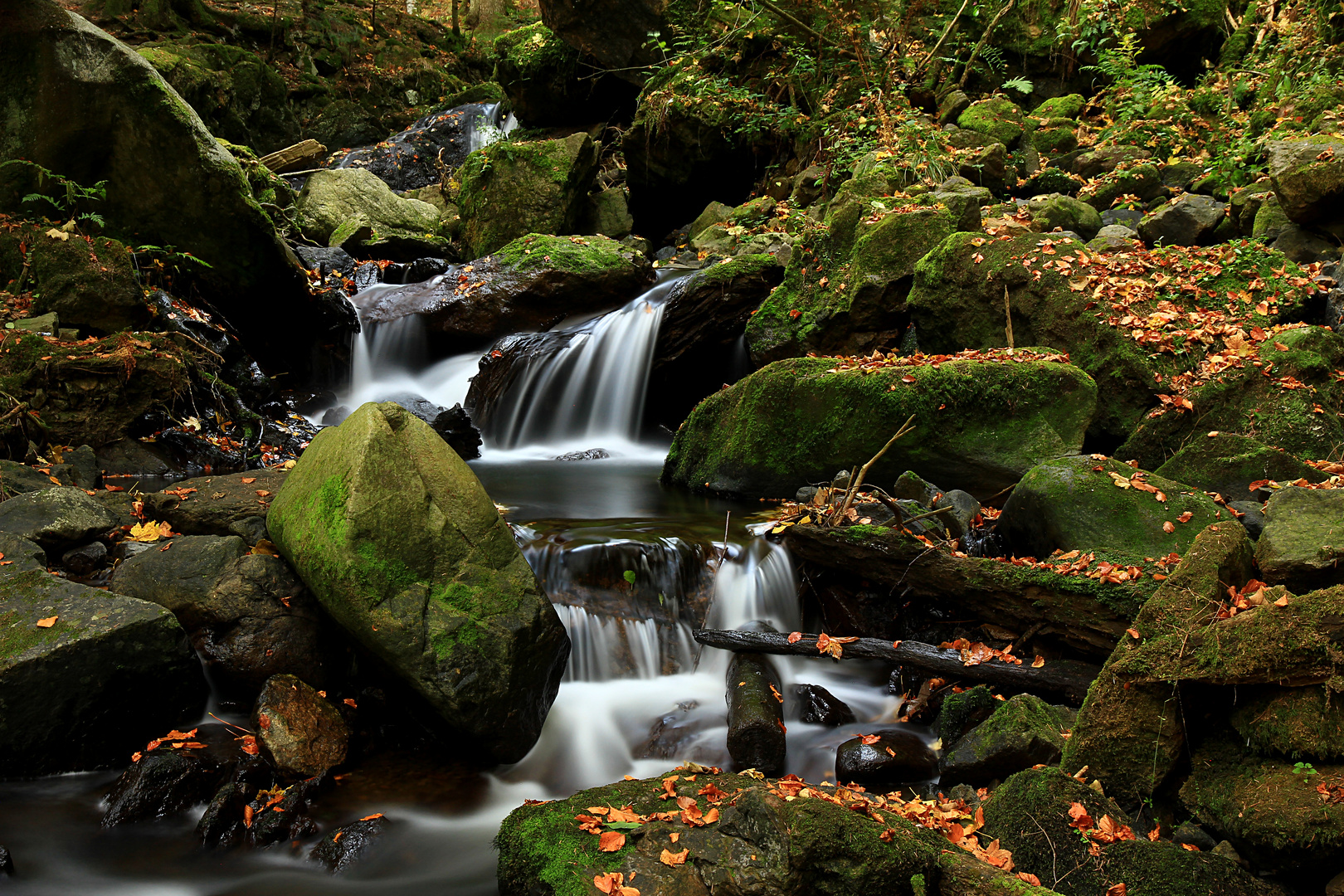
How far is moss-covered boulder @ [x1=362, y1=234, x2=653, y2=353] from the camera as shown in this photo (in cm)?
1145

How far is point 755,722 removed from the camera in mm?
4375

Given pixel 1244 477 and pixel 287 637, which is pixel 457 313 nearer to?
pixel 287 637

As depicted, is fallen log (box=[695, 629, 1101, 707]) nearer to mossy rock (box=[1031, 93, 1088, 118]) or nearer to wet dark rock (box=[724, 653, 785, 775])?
wet dark rock (box=[724, 653, 785, 775])

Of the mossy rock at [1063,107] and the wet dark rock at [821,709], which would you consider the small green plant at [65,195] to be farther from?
the mossy rock at [1063,107]

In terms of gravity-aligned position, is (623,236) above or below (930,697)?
above

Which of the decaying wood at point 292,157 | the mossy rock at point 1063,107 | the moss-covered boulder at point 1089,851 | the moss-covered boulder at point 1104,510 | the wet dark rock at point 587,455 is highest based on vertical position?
the mossy rock at point 1063,107

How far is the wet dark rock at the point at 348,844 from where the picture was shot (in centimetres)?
356

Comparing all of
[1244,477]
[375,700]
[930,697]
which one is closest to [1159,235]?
[1244,477]

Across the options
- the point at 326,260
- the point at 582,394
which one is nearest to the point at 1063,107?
the point at 582,394

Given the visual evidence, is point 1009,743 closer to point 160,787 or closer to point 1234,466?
point 1234,466

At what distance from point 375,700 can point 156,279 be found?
663 centimetres

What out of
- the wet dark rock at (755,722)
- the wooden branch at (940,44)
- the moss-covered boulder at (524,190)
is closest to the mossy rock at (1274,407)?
the wet dark rock at (755,722)

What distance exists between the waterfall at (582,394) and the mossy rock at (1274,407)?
5.98 meters

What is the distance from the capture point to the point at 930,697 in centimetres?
464
